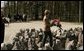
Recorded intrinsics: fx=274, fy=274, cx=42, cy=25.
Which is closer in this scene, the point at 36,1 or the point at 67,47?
the point at 67,47

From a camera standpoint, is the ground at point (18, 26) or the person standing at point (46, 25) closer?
the person standing at point (46, 25)

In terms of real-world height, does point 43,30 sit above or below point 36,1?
below

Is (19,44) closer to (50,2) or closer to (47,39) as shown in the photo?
(47,39)

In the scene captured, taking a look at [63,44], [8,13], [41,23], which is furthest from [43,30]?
[8,13]

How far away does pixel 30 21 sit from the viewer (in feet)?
22.7

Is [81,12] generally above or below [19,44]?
above

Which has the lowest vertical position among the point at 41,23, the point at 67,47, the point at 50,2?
the point at 67,47

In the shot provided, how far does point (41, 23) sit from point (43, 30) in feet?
0.62

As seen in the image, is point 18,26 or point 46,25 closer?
point 46,25

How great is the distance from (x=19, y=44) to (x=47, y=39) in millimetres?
745

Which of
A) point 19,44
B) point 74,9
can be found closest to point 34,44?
point 19,44

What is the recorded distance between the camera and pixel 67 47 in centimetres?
649

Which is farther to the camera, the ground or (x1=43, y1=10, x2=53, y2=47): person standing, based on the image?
the ground

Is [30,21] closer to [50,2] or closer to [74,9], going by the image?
[50,2]
